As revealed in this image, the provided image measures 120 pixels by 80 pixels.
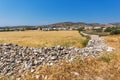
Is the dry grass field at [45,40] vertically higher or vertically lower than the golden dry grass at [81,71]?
lower

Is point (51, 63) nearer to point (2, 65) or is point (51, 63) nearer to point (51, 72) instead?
point (51, 72)

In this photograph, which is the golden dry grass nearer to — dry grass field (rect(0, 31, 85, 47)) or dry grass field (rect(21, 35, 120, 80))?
dry grass field (rect(21, 35, 120, 80))

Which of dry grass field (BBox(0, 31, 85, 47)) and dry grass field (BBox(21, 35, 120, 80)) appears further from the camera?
dry grass field (BBox(0, 31, 85, 47))

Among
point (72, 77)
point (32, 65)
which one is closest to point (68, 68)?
point (72, 77)

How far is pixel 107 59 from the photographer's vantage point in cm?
1477

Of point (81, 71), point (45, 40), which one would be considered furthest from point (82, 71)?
point (45, 40)

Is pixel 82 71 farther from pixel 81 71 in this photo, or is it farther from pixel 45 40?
pixel 45 40

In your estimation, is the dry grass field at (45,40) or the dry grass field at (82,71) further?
the dry grass field at (45,40)

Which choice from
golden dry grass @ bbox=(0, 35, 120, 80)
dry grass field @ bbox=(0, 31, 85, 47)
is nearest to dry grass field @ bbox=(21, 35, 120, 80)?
golden dry grass @ bbox=(0, 35, 120, 80)

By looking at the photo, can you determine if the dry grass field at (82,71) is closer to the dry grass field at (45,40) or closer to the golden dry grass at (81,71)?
the golden dry grass at (81,71)

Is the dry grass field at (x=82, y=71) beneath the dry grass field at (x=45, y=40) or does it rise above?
above

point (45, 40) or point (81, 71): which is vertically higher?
point (81, 71)

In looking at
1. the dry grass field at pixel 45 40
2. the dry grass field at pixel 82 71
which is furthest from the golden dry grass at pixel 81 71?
the dry grass field at pixel 45 40

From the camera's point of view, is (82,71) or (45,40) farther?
(45,40)
